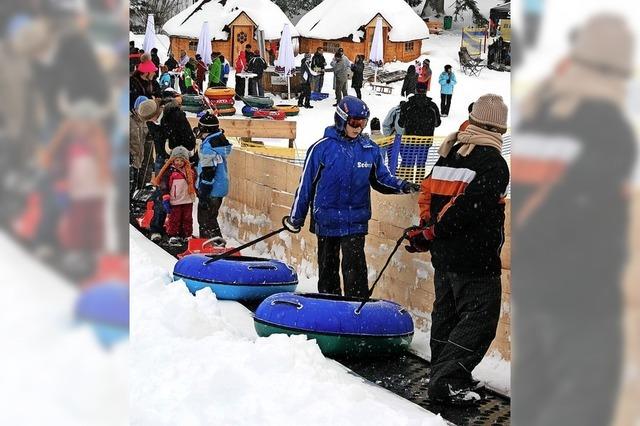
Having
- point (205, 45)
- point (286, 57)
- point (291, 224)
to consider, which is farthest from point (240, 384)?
point (205, 45)

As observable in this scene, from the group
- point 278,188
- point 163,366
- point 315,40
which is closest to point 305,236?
point 278,188

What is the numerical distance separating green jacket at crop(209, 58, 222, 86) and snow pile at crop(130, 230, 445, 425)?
2183cm

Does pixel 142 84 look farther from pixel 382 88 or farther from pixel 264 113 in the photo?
pixel 382 88

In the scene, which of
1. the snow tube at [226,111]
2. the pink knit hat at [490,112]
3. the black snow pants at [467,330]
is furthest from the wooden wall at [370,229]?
the snow tube at [226,111]

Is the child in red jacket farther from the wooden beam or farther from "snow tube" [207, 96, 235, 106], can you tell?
"snow tube" [207, 96, 235, 106]

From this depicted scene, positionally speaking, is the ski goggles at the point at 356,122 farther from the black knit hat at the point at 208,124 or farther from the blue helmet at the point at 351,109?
the black knit hat at the point at 208,124

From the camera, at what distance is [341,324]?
6.71 metres

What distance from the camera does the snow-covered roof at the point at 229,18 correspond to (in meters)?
34.8

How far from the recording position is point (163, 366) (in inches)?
215

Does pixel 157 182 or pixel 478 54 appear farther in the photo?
pixel 478 54

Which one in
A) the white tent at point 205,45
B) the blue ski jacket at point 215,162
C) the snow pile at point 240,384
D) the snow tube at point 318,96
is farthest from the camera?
the white tent at point 205,45
